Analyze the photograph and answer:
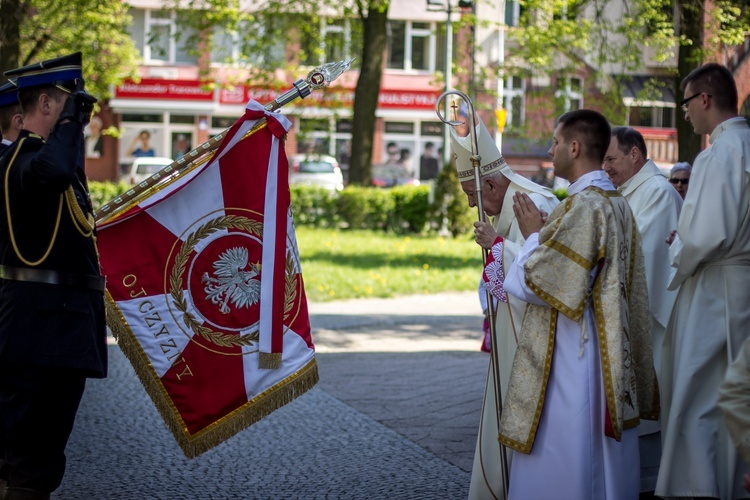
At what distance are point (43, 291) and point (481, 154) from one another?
2.24 m

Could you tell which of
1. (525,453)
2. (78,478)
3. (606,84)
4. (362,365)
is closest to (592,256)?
(525,453)

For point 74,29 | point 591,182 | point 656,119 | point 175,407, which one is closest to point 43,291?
point 175,407

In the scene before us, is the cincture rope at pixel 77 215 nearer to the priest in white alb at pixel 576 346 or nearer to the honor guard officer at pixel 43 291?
the honor guard officer at pixel 43 291

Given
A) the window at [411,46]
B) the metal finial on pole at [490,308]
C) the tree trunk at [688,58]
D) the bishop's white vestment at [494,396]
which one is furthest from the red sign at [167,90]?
the metal finial on pole at [490,308]

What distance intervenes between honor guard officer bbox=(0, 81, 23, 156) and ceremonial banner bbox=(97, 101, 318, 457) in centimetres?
69

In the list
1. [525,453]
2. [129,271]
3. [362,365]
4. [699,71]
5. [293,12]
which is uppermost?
[293,12]

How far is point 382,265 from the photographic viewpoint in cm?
1661

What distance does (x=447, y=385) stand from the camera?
28.3ft

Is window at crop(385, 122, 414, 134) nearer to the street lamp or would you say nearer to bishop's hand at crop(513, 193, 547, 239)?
the street lamp

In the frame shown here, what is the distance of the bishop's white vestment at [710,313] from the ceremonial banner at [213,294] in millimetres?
1829

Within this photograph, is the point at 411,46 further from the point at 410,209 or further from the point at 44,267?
the point at 44,267

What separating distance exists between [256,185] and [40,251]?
1231mm

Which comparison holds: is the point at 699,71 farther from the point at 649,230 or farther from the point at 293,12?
the point at 293,12

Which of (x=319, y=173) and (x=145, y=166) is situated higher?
(x=145, y=166)
